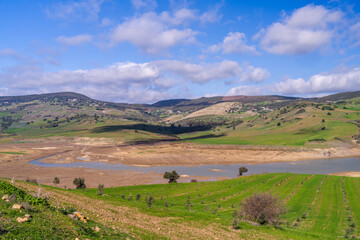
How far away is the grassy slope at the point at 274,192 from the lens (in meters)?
32.7

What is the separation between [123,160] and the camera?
13300cm

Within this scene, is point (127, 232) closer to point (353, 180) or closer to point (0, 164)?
point (353, 180)

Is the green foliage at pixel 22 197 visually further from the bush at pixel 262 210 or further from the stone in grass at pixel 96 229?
the bush at pixel 262 210

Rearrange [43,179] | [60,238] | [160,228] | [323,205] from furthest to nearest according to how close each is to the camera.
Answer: [43,179]
[323,205]
[160,228]
[60,238]

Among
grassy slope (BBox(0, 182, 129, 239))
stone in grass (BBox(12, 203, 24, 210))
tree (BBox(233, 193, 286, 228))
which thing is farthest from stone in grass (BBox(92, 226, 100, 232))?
tree (BBox(233, 193, 286, 228))

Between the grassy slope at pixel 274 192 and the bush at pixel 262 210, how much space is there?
67.9 inches

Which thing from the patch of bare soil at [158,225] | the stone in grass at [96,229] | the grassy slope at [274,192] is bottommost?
the grassy slope at [274,192]

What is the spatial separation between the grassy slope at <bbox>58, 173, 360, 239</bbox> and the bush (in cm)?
172

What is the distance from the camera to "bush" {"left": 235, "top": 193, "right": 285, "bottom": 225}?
108 ft

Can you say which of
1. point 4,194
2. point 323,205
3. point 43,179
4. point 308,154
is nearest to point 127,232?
point 4,194

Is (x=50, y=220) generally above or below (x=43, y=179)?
above

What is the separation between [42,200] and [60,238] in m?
6.87

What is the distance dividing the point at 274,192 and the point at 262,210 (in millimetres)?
31614

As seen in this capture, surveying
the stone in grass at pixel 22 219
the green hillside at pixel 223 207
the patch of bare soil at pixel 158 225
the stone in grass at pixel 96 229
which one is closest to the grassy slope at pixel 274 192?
the green hillside at pixel 223 207
